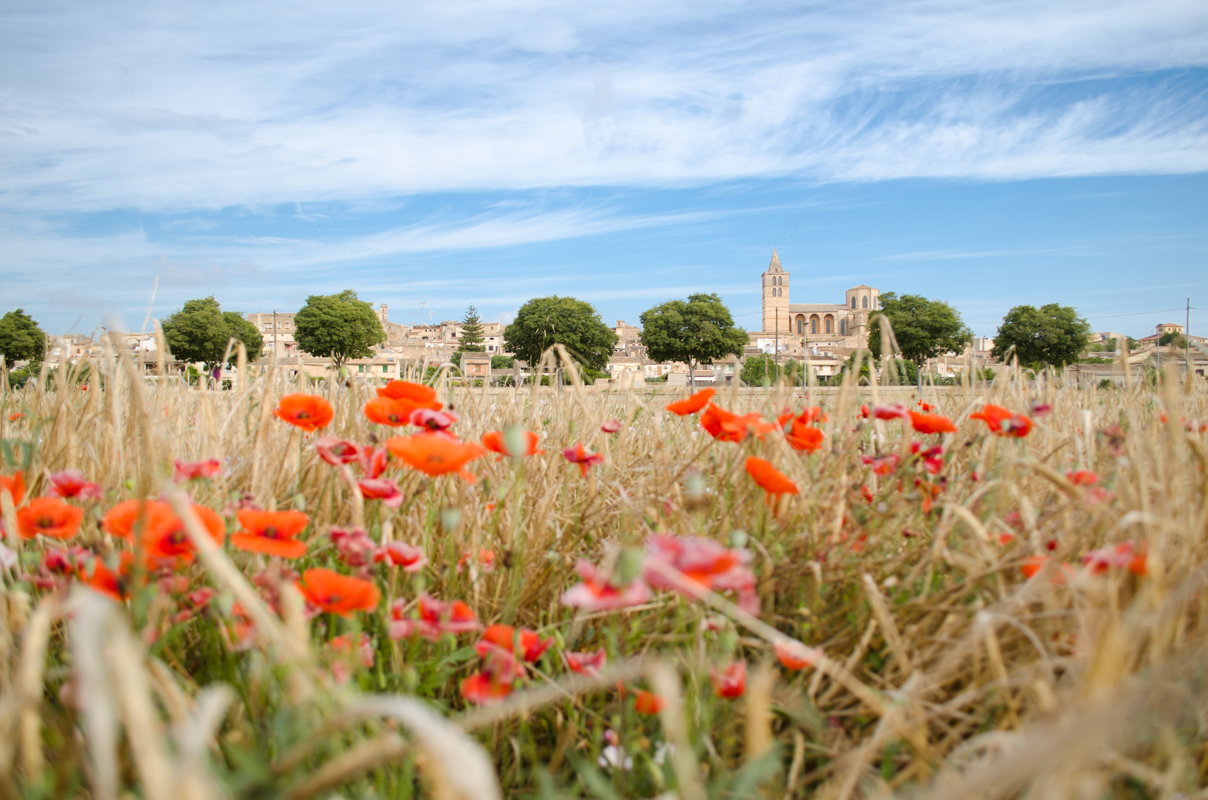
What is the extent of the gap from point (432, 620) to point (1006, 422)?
121 cm

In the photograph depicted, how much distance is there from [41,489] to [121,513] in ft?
3.32

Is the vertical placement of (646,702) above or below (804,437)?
below

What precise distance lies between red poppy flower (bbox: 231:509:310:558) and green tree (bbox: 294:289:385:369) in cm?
5250

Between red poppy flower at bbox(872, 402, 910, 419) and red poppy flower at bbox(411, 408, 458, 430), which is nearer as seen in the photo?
red poppy flower at bbox(411, 408, 458, 430)

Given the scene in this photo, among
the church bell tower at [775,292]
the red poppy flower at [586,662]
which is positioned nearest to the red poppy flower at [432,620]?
the red poppy flower at [586,662]

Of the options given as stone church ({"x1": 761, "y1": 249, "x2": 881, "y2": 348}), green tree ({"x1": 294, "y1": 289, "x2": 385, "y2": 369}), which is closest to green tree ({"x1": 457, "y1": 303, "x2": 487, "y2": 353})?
green tree ({"x1": 294, "y1": 289, "x2": 385, "y2": 369})

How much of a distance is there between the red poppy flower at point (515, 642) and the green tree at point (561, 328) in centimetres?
4857

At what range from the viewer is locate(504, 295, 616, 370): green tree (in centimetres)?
5075

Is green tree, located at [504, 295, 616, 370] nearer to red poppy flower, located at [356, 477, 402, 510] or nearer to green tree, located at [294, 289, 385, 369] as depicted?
green tree, located at [294, 289, 385, 369]

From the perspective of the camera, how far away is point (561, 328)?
5034 centimetres

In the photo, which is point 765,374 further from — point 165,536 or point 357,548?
point 165,536

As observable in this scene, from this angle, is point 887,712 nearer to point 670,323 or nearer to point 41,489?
point 41,489

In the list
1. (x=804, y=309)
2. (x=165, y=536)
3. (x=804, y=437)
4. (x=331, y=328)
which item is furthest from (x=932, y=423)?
(x=804, y=309)

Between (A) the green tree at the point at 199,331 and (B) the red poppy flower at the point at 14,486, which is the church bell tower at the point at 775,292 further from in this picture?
(B) the red poppy flower at the point at 14,486
